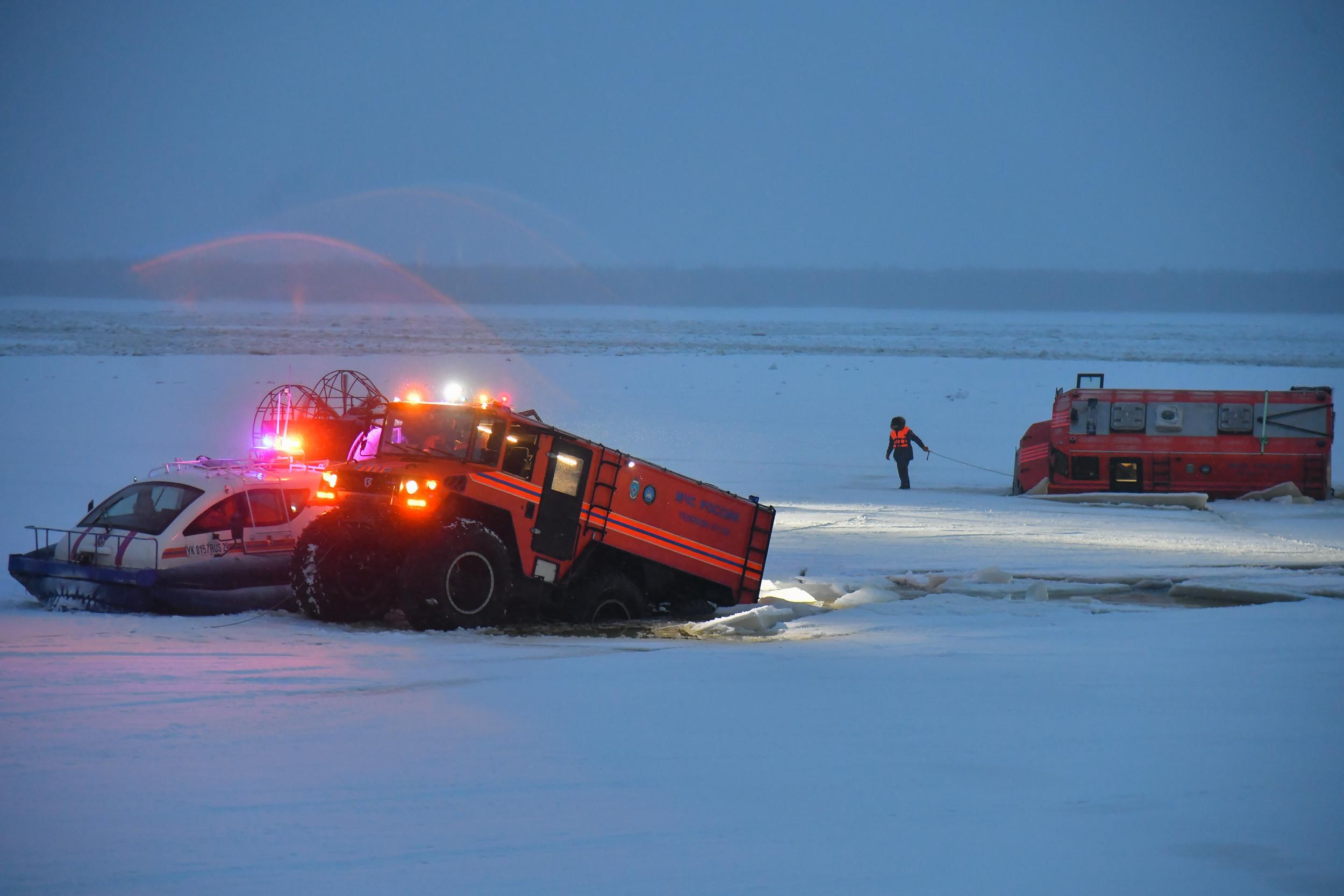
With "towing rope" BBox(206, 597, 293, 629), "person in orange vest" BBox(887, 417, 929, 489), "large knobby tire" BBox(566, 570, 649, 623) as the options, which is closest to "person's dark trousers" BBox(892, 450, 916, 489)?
"person in orange vest" BBox(887, 417, 929, 489)

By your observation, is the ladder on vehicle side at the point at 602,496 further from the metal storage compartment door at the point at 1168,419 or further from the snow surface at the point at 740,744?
the metal storage compartment door at the point at 1168,419

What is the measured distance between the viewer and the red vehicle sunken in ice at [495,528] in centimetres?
1159

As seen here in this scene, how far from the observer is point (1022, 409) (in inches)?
1709

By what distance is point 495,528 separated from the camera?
40.0ft

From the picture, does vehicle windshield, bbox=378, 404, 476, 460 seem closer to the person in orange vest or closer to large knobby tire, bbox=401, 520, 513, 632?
large knobby tire, bbox=401, 520, 513, 632

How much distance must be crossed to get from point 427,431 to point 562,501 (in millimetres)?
1488

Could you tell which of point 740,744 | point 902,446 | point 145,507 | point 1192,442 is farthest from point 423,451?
point 1192,442

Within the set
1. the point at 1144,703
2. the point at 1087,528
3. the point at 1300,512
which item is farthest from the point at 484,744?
the point at 1300,512

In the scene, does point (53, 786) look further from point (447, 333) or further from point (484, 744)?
point (447, 333)

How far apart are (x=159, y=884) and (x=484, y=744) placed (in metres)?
2.23

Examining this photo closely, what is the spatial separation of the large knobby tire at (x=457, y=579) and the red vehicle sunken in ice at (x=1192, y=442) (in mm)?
16709

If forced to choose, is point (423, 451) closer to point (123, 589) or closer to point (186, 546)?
point (186, 546)

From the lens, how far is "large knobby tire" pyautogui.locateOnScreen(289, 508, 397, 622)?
11703 millimetres

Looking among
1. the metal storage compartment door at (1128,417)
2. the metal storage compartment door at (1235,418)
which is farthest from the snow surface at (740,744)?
the metal storage compartment door at (1235,418)
